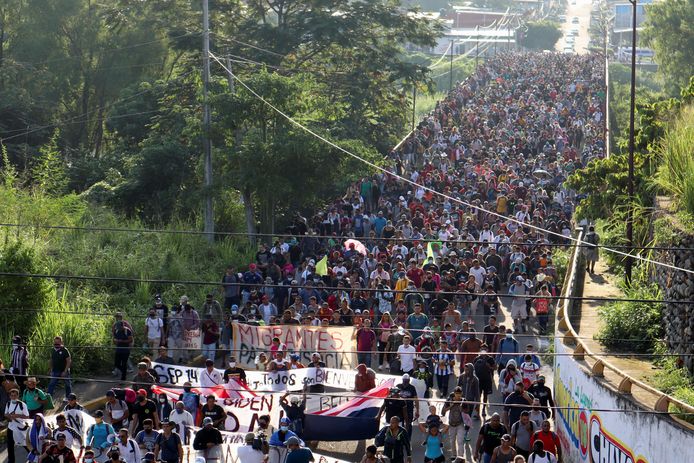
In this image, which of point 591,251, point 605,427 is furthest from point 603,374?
point 591,251

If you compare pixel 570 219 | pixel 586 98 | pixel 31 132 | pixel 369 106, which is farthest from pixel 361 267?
pixel 586 98

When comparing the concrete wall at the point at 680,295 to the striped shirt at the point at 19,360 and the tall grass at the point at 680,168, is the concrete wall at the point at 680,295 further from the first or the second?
the striped shirt at the point at 19,360

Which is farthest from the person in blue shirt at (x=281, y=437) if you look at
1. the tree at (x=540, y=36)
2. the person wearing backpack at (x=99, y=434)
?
the tree at (x=540, y=36)

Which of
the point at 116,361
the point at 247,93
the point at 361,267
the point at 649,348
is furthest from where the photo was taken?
the point at 247,93

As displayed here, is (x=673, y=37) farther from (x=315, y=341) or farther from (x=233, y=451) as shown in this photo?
(x=233, y=451)

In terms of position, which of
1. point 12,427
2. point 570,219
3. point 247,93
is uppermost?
point 247,93

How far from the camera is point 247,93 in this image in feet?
102

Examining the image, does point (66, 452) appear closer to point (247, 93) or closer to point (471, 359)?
point (471, 359)

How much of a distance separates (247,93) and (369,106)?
18.4 m

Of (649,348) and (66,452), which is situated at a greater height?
(649,348)

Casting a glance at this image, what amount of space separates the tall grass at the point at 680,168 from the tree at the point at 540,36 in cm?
15756

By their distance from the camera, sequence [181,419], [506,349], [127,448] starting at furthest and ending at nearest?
[506,349] → [181,419] → [127,448]

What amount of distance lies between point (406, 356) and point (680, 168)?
5280mm

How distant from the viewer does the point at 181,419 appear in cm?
1652
